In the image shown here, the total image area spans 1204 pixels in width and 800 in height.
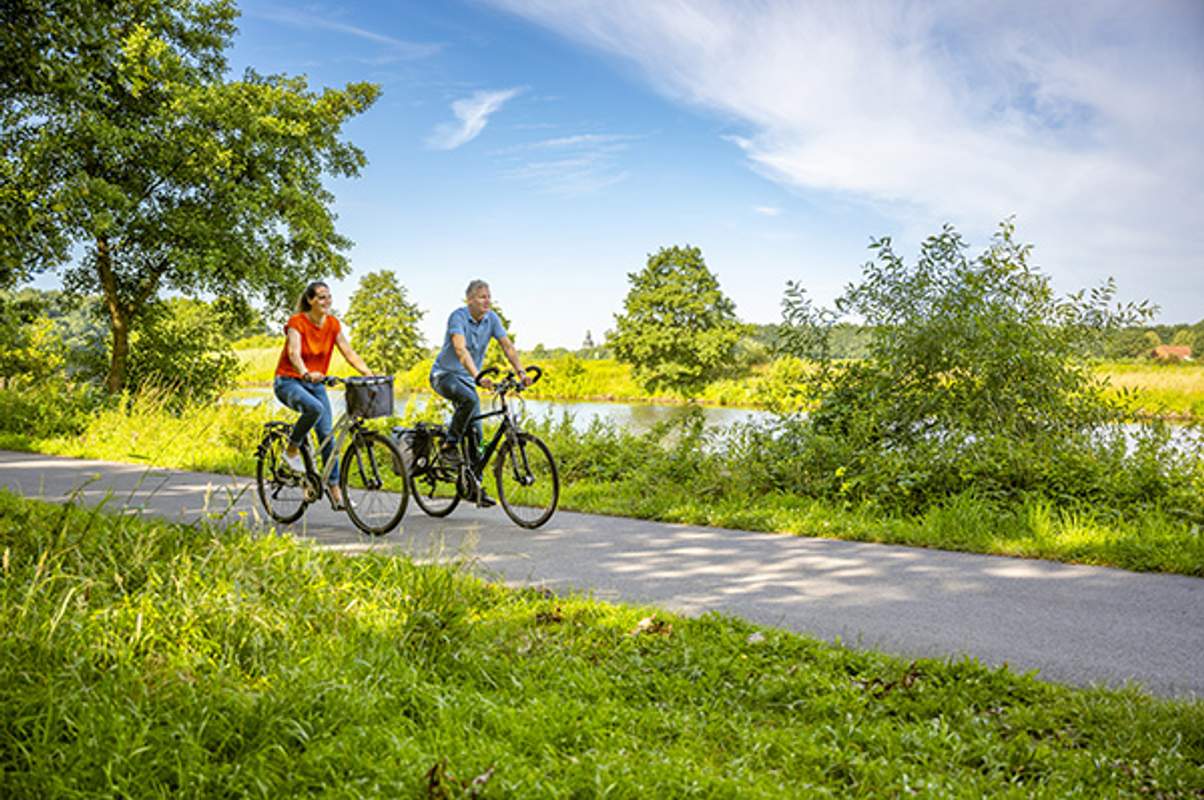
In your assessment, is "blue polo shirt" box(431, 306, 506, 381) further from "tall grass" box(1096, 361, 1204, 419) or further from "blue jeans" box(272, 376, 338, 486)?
"tall grass" box(1096, 361, 1204, 419)

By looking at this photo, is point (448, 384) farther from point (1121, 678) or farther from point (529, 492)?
point (1121, 678)

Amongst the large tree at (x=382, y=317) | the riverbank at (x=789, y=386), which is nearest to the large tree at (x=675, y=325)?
the riverbank at (x=789, y=386)

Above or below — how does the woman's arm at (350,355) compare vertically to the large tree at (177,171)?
below

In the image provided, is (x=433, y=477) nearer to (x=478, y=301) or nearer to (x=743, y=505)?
(x=478, y=301)

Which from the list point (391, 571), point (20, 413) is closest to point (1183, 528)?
point (391, 571)

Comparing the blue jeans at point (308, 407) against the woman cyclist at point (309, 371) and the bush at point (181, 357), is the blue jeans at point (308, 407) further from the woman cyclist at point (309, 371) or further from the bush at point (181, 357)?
the bush at point (181, 357)

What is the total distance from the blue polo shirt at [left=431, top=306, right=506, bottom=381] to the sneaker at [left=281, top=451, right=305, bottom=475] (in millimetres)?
1450

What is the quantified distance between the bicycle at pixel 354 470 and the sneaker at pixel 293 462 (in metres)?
0.04

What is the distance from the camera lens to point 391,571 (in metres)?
4.86

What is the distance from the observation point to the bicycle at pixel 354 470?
7.29 meters

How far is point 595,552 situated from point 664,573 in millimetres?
871

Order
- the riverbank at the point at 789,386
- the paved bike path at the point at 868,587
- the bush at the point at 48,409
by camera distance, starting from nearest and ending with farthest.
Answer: the paved bike path at the point at 868,587 < the riverbank at the point at 789,386 < the bush at the point at 48,409

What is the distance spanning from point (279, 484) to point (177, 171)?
16.5 meters

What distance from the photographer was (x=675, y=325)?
6212cm
